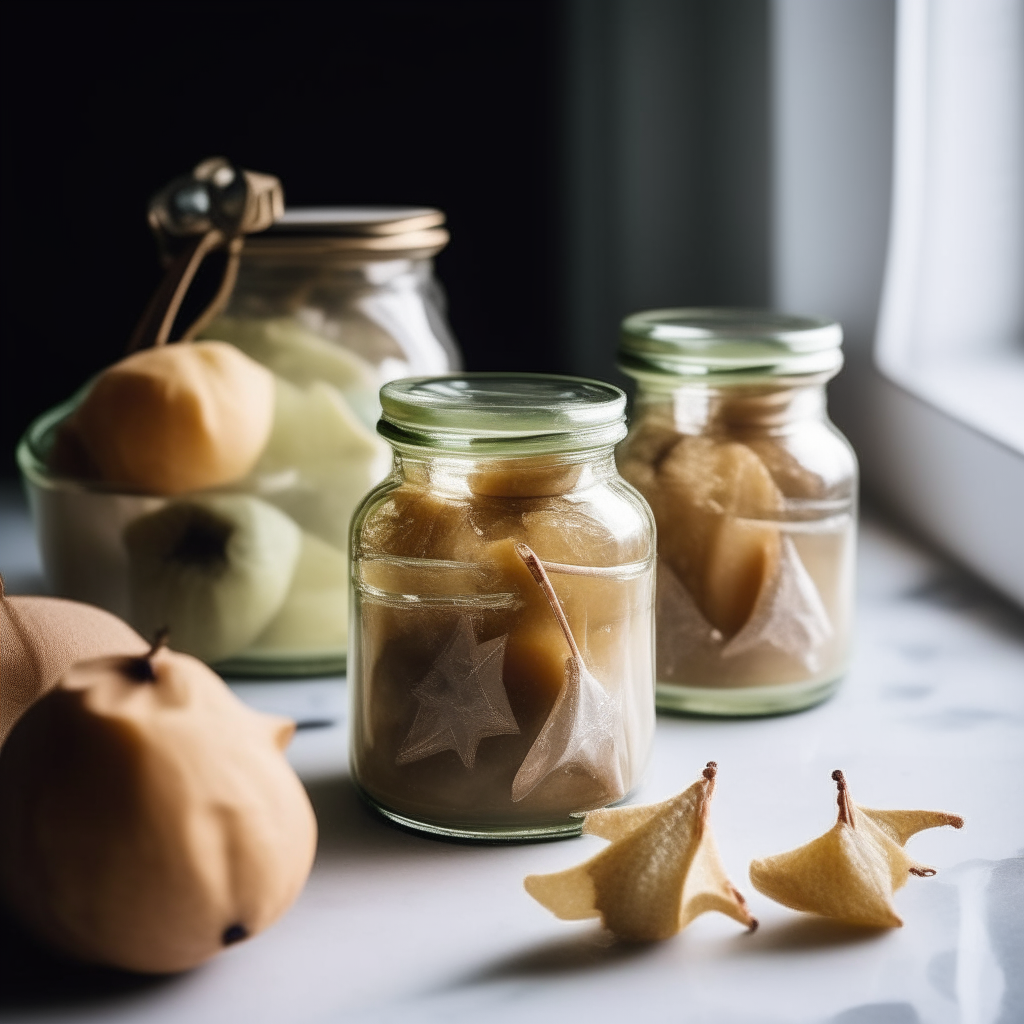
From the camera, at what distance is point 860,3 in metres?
1.02

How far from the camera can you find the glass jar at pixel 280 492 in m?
0.75

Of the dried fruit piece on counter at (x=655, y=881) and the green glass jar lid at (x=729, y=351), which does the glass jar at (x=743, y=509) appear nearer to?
the green glass jar lid at (x=729, y=351)

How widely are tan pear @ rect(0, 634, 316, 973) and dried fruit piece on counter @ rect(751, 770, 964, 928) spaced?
0.59ft

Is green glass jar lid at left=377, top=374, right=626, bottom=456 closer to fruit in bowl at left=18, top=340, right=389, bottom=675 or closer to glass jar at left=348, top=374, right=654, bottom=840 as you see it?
glass jar at left=348, top=374, right=654, bottom=840

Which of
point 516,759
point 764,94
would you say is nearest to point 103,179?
point 764,94

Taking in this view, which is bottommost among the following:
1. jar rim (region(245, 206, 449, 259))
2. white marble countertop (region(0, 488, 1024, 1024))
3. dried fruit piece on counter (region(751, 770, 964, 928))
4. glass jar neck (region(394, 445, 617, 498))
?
white marble countertop (region(0, 488, 1024, 1024))

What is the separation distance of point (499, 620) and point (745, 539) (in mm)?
170

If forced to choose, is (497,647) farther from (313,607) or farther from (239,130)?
(239,130)

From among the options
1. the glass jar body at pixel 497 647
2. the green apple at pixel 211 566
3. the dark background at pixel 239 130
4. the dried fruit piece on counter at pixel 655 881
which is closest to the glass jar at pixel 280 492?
the green apple at pixel 211 566

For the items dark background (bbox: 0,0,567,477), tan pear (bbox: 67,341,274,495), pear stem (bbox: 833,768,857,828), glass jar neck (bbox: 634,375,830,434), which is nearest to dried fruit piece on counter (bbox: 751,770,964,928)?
pear stem (bbox: 833,768,857,828)

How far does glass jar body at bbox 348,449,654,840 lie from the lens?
56cm

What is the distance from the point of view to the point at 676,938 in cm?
52

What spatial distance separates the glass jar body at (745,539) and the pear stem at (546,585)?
15 centimetres

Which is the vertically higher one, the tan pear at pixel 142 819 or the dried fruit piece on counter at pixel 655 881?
the tan pear at pixel 142 819
